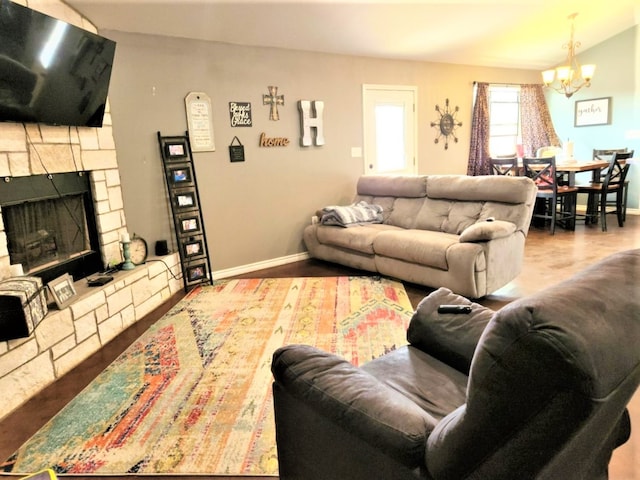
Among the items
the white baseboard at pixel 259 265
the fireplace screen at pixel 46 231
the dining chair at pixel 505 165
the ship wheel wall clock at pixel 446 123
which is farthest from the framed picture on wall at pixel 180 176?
the dining chair at pixel 505 165

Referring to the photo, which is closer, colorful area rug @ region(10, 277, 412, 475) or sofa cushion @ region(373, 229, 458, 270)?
colorful area rug @ region(10, 277, 412, 475)

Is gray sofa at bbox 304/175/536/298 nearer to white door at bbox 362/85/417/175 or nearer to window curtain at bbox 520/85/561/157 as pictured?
white door at bbox 362/85/417/175

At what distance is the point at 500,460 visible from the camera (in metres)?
0.75

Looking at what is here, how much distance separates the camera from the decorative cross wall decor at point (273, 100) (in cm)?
446

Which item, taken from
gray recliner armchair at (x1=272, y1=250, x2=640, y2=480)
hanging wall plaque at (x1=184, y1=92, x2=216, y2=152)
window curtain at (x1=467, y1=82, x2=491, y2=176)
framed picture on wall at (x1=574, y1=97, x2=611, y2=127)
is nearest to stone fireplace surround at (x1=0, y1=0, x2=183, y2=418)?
hanging wall plaque at (x1=184, y1=92, x2=216, y2=152)

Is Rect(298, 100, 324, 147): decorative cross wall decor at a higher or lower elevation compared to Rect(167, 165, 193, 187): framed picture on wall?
higher

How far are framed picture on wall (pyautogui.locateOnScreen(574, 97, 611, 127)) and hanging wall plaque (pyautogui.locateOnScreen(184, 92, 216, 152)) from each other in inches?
235

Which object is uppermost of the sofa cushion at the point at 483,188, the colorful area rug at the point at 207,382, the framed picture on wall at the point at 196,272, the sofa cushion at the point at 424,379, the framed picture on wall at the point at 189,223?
the sofa cushion at the point at 483,188

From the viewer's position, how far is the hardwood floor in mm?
1850

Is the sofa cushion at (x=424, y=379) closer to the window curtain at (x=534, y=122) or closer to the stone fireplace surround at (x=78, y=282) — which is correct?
the stone fireplace surround at (x=78, y=282)

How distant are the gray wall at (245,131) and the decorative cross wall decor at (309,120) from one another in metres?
0.07

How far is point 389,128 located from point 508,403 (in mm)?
5177

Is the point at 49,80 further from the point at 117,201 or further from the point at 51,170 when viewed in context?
the point at 117,201

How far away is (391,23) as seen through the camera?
14.6 ft
